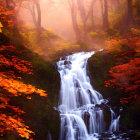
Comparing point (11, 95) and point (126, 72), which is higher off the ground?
point (126, 72)

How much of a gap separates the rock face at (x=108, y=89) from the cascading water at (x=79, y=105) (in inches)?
16.4

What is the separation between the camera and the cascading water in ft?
34.2

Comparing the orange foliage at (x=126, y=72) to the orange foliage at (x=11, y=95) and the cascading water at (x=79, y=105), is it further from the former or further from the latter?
the orange foliage at (x=11, y=95)

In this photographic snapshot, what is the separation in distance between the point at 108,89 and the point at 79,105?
258 centimetres

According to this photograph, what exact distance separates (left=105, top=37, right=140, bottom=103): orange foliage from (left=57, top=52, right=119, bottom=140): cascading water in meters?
1.55

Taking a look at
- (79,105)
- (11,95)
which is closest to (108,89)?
(79,105)

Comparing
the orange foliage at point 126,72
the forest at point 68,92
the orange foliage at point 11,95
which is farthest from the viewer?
the orange foliage at point 126,72

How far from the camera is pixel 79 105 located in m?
12.6

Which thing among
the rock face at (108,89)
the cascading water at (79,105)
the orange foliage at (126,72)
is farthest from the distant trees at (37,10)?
the orange foliage at (126,72)

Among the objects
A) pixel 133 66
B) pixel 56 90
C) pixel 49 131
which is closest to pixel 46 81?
pixel 56 90

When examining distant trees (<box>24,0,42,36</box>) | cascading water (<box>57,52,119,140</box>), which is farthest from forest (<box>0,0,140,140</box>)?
distant trees (<box>24,0,42,36</box>)

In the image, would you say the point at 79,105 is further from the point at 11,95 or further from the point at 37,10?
the point at 37,10

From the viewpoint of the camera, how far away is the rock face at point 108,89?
11.4m

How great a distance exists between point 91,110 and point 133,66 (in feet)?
12.4
